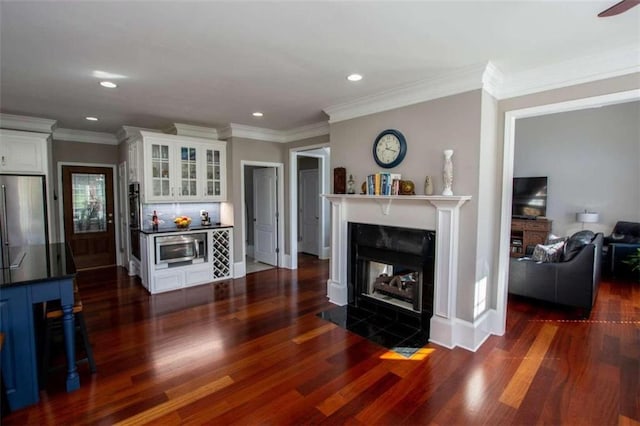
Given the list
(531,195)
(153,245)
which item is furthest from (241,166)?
(531,195)

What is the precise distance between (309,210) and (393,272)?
371cm

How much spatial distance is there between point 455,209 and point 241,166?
3687 mm

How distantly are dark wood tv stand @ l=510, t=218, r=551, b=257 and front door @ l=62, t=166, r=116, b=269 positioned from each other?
812cm

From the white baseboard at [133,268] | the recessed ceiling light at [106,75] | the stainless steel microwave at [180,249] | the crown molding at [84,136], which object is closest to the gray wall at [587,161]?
the stainless steel microwave at [180,249]

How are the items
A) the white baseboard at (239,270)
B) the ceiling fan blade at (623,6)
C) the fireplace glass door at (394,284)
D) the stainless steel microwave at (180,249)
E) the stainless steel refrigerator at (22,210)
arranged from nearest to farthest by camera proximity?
1. the ceiling fan blade at (623,6)
2. the fireplace glass door at (394,284)
3. the stainless steel refrigerator at (22,210)
4. the stainless steel microwave at (180,249)
5. the white baseboard at (239,270)

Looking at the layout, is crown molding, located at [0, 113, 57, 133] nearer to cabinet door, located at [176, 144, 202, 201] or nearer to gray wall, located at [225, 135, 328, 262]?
cabinet door, located at [176, 144, 202, 201]

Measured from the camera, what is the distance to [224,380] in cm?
257

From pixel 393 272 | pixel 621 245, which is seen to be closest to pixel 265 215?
pixel 393 272

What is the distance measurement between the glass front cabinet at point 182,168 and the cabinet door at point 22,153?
4.96 ft

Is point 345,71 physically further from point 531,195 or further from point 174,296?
point 531,195

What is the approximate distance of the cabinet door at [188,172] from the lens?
510cm

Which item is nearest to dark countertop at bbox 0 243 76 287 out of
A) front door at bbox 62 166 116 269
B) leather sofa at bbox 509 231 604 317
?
front door at bbox 62 166 116 269

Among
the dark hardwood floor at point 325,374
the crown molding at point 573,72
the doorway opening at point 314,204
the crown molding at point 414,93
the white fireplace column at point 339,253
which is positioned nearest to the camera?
the dark hardwood floor at point 325,374

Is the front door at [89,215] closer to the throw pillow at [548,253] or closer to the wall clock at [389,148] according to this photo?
the wall clock at [389,148]
